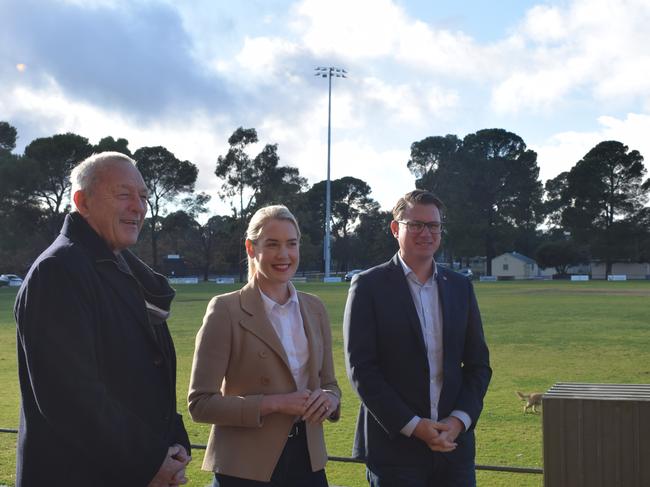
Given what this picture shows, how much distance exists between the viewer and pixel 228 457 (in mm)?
2771

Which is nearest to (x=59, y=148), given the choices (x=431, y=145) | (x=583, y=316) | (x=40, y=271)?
(x=431, y=145)

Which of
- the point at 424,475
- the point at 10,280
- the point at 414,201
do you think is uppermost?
the point at 414,201

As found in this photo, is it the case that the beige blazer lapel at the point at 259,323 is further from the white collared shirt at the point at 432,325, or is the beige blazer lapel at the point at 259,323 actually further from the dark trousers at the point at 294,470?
the white collared shirt at the point at 432,325

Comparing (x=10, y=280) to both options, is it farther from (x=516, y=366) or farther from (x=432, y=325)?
(x=432, y=325)

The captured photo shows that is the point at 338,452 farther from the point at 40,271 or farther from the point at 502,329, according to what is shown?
the point at 502,329

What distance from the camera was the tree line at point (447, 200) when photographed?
59625mm

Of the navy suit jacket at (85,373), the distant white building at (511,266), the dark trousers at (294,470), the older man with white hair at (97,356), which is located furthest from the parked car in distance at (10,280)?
the navy suit jacket at (85,373)

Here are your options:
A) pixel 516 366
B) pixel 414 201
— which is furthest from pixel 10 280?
pixel 414 201

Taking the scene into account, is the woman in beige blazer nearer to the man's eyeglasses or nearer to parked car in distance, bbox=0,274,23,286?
the man's eyeglasses

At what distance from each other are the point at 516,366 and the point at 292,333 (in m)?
9.18

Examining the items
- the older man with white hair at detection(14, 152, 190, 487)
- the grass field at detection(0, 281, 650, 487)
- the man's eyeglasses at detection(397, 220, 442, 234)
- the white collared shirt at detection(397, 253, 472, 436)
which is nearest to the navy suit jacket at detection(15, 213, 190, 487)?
the older man with white hair at detection(14, 152, 190, 487)

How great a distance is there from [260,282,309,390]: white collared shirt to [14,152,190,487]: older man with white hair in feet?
1.76

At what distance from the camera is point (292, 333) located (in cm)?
296

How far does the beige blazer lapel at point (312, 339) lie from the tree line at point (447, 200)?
175 ft
